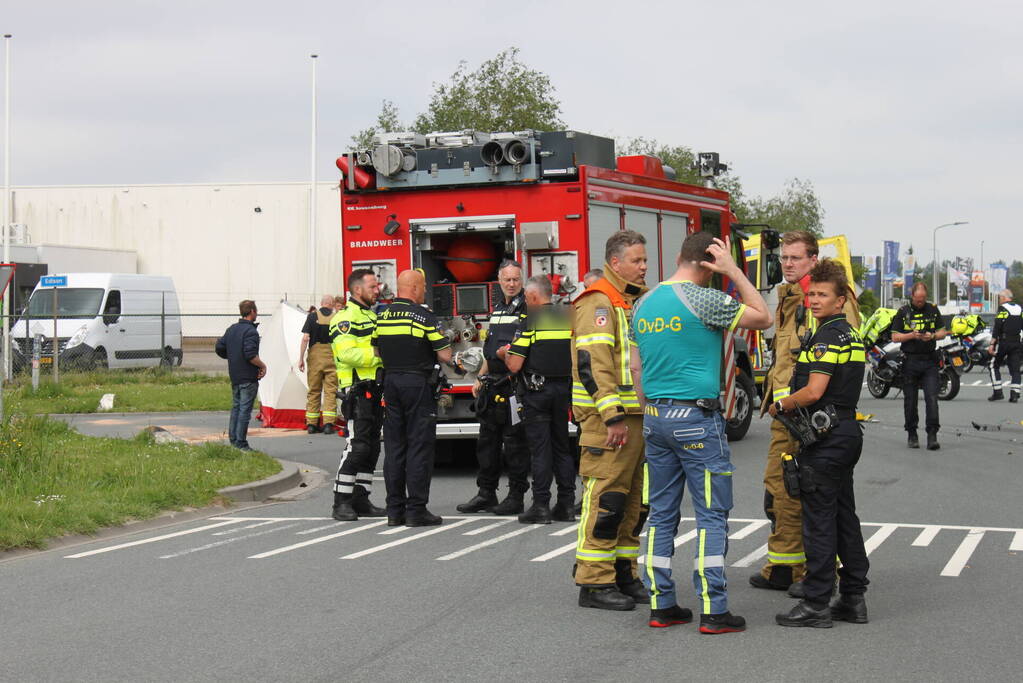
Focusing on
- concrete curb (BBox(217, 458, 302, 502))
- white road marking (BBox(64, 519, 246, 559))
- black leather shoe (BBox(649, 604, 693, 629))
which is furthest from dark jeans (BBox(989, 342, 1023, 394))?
black leather shoe (BBox(649, 604, 693, 629))

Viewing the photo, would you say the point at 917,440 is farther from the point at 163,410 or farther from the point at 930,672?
the point at 163,410

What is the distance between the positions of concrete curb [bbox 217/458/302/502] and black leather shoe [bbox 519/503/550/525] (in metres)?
3.07

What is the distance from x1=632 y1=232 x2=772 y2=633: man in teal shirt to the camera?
20.1ft

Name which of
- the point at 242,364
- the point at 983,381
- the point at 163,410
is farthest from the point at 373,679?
the point at 983,381

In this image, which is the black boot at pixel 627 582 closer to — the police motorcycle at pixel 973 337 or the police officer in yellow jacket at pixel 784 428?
the police officer in yellow jacket at pixel 784 428

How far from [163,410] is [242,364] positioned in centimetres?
703

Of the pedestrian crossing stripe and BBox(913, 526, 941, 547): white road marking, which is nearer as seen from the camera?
the pedestrian crossing stripe

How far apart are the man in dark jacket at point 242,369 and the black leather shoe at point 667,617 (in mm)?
8886

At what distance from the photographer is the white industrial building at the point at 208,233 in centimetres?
5125

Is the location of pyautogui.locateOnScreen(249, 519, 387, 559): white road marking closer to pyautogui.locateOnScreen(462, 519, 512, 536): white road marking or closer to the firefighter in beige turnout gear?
pyautogui.locateOnScreen(462, 519, 512, 536): white road marking

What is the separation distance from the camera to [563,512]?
982 centimetres

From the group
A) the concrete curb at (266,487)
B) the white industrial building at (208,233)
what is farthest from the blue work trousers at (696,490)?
the white industrial building at (208,233)

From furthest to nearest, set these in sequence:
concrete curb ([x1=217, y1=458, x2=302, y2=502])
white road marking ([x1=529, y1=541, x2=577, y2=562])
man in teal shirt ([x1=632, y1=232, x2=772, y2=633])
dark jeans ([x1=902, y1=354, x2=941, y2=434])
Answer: dark jeans ([x1=902, y1=354, x2=941, y2=434]), concrete curb ([x1=217, y1=458, x2=302, y2=502]), white road marking ([x1=529, y1=541, x2=577, y2=562]), man in teal shirt ([x1=632, y1=232, x2=772, y2=633])

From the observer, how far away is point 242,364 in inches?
574
